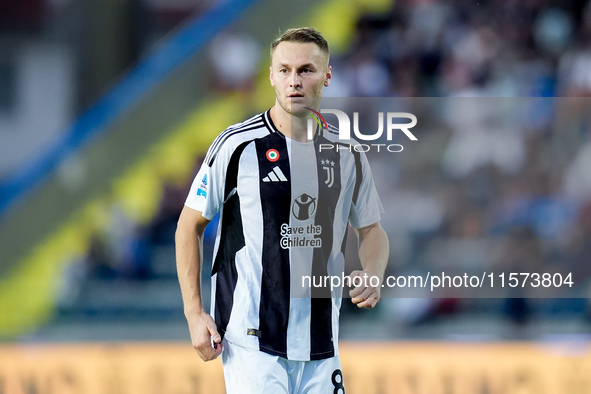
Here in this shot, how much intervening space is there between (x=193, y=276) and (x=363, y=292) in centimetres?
57

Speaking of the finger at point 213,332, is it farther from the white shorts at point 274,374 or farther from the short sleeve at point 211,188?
the short sleeve at point 211,188

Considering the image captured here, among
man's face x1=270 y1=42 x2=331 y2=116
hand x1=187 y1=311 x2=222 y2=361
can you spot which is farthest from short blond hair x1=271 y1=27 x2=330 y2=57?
hand x1=187 y1=311 x2=222 y2=361

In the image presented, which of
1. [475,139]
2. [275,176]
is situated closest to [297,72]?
[275,176]

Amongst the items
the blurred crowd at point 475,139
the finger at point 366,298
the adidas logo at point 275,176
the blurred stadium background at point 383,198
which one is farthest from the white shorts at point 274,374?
the blurred stadium background at point 383,198

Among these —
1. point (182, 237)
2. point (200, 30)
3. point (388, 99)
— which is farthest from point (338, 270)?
point (200, 30)

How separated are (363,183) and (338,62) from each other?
4.28 metres

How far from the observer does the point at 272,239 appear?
9.43ft

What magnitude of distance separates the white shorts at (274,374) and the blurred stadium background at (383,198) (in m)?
2.51

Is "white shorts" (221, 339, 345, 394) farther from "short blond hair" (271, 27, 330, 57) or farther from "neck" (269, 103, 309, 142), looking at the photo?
"short blond hair" (271, 27, 330, 57)

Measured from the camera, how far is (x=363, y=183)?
10.1 ft

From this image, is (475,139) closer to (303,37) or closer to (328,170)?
(328,170)

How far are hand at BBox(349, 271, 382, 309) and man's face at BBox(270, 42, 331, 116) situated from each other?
1.96 feet

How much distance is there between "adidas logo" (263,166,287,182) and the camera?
290 cm

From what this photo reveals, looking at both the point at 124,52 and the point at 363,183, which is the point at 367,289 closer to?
the point at 363,183
